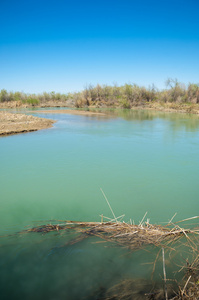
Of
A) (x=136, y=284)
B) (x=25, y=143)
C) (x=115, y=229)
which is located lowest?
(x=136, y=284)

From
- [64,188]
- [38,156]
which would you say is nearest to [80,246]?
[64,188]

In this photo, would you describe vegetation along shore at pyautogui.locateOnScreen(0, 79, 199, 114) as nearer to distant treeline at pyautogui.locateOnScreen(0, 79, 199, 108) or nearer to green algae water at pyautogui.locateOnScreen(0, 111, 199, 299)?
distant treeline at pyautogui.locateOnScreen(0, 79, 199, 108)

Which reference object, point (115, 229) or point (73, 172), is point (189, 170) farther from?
point (115, 229)

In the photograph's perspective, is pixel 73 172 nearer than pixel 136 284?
No

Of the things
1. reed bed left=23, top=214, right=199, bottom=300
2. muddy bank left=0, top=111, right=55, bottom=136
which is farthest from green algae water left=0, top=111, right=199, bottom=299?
muddy bank left=0, top=111, right=55, bottom=136

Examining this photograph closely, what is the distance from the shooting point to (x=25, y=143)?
321 inches

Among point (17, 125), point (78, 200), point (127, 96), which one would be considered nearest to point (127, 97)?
point (127, 96)

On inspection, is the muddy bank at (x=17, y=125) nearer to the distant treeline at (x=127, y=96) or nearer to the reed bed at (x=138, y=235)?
the reed bed at (x=138, y=235)

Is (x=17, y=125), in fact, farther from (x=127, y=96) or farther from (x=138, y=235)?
(x=127, y=96)

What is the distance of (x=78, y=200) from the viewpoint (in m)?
3.80

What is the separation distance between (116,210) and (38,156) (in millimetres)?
3833

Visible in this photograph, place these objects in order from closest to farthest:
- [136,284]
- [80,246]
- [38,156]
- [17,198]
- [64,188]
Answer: [136,284], [80,246], [17,198], [64,188], [38,156]

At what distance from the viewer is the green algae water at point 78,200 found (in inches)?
83.3

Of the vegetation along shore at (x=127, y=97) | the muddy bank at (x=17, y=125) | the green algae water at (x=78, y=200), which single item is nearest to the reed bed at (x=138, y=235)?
the green algae water at (x=78, y=200)
